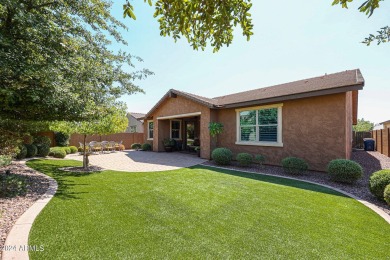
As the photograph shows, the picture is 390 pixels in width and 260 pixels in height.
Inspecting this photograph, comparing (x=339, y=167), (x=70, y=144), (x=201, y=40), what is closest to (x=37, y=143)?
(x=70, y=144)

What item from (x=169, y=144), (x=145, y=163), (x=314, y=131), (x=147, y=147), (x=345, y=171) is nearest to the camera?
(x=345, y=171)

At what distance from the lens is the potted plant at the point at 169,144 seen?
18584 mm

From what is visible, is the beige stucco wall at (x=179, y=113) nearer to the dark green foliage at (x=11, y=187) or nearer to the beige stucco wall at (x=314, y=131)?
the beige stucco wall at (x=314, y=131)

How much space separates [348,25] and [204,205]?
Result: 7.11 meters

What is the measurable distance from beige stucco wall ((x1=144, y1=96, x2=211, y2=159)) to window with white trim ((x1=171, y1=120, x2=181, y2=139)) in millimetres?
573

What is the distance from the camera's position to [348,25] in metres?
6.12

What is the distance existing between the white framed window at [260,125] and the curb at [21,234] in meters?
10.1

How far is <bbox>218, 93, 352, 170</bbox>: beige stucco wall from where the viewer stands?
8.73m

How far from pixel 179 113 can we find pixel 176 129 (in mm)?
4159

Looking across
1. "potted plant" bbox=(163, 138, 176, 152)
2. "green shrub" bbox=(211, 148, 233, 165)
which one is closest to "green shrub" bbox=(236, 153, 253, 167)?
"green shrub" bbox=(211, 148, 233, 165)

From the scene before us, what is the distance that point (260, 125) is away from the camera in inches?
454

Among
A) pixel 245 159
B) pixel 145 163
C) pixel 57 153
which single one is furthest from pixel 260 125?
pixel 57 153

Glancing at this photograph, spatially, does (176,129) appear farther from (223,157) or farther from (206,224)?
(206,224)

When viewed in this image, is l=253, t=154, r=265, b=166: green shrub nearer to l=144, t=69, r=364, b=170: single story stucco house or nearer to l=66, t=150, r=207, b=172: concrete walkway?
l=144, t=69, r=364, b=170: single story stucco house
